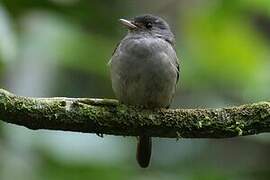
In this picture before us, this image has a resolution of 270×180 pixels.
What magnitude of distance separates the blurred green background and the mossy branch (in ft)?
2.36

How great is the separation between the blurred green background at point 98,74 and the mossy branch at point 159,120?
0.72 meters

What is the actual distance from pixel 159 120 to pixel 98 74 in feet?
5.35

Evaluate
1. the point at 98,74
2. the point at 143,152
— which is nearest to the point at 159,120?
the point at 143,152

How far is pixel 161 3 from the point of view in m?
7.41

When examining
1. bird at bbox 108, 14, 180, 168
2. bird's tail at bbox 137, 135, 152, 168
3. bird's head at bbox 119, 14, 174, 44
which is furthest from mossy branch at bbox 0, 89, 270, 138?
bird's head at bbox 119, 14, 174, 44

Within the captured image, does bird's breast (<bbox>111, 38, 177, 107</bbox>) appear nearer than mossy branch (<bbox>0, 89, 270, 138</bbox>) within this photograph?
No

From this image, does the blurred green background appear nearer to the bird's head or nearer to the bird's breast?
the bird's head

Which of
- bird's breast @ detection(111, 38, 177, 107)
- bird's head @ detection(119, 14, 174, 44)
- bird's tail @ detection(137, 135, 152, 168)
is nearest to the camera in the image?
bird's breast @ detection(111, 38, 177, 107)

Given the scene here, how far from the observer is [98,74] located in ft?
17.1

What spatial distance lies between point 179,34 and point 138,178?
228cm

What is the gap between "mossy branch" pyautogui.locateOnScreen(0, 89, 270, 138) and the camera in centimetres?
343

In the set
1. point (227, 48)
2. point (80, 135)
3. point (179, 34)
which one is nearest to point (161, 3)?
point (179, 34)

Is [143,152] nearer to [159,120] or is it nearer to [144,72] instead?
[144,72]

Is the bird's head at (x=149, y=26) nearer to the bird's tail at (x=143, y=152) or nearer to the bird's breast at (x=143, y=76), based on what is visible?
the bird's breast at (x=143, y=76)
